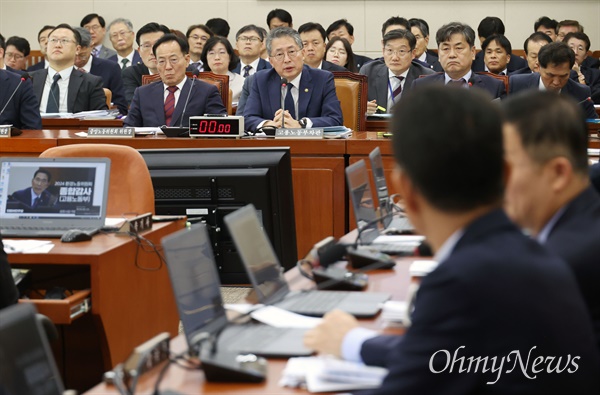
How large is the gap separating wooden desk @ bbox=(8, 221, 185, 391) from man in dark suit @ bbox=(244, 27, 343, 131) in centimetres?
228

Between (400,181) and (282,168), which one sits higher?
(400,181)

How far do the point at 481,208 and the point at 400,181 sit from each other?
12cm

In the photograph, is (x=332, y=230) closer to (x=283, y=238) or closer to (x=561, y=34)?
(x=283, y=238)

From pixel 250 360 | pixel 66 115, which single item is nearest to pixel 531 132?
pixel 250 360

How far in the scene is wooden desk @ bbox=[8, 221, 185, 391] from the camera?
2.94 metres

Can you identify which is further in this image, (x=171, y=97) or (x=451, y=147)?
(x=171, y=97)

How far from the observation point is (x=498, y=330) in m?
1.27

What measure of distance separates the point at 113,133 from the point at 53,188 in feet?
6.17

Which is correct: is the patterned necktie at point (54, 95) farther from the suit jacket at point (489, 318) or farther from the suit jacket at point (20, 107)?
the suit jacket at point (489, 318)

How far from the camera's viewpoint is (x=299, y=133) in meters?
4.96

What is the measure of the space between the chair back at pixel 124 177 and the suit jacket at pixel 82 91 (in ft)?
12.7

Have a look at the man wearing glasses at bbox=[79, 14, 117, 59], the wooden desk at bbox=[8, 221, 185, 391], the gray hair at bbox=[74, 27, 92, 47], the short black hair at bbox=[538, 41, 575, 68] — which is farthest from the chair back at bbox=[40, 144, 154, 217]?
the man wearing glasses at bbox=[79, 14, 117, 59]

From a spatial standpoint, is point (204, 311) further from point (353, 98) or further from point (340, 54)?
point (340, 54)

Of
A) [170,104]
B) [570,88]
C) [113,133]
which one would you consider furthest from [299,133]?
[570,88]
